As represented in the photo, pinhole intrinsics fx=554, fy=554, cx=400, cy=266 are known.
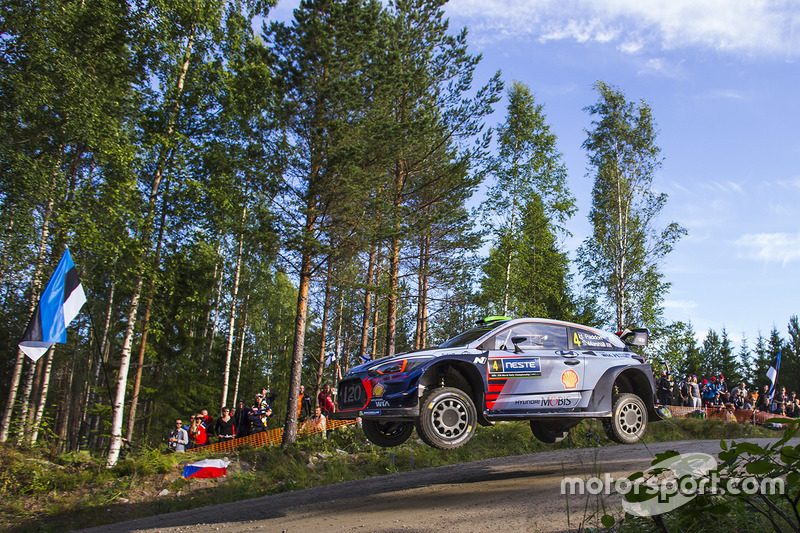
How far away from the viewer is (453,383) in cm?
733

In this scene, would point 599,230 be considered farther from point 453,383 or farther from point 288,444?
point 453,383

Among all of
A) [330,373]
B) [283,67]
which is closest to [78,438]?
[330,373]

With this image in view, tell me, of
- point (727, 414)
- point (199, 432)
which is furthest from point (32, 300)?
point (727, 414)

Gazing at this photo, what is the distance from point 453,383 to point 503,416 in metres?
0.76

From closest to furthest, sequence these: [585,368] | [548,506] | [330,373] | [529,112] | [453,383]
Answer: [548,506], [453,383], [585,368], [529,112], [330,373]

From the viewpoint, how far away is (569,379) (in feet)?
25.2

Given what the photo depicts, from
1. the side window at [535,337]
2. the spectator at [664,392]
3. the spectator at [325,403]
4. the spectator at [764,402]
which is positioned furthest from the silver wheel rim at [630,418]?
the spectator at [764,402]

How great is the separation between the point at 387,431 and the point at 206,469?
798 centimetres

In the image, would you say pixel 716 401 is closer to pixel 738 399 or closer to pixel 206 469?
pixel 738 399

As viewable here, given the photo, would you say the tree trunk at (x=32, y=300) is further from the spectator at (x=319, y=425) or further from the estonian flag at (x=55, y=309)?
the spectator at (x=319, y=425)

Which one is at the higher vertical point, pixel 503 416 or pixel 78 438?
pixel 503 416

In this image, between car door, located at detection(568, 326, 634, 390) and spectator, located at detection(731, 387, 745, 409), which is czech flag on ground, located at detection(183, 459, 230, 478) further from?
spectator, located at detection(731, 387, 745, 409)

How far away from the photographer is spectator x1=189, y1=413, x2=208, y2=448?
16.6 m

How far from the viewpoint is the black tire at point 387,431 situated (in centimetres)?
775
